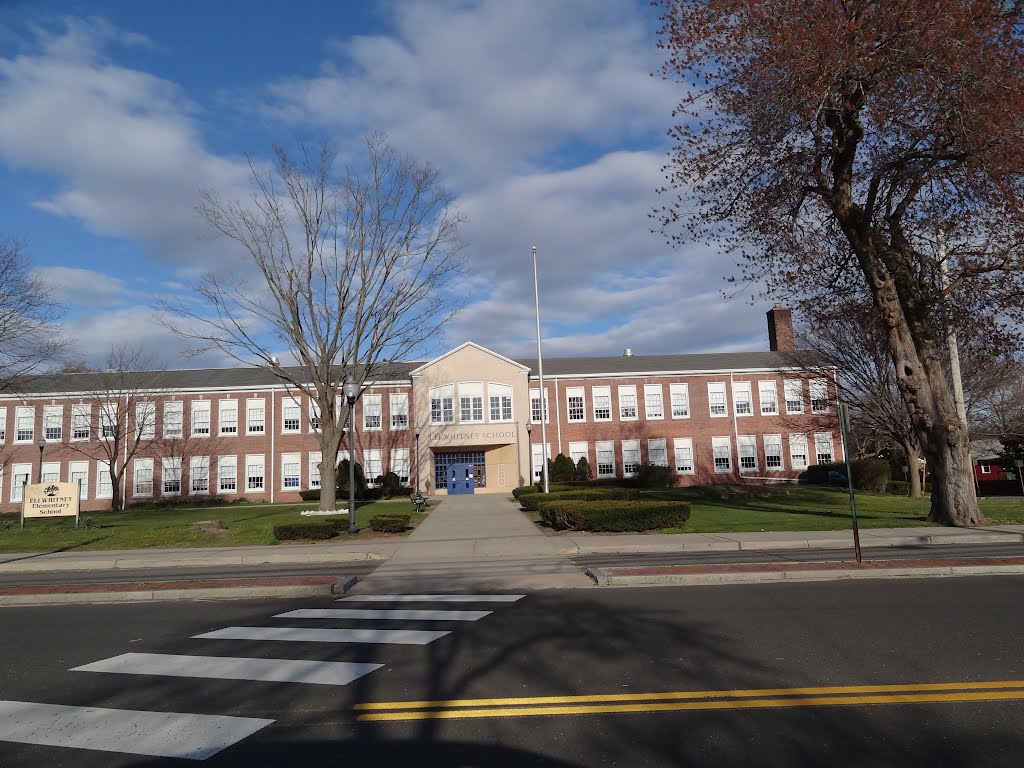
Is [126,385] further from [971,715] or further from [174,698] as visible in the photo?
[971,715]

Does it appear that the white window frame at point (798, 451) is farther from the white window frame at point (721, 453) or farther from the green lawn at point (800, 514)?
the green lawn at point (800, 514)

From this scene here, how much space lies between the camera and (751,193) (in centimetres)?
1841

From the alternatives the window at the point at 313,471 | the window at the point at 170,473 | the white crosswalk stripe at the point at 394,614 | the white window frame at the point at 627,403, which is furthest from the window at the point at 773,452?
the white crosswalk stripe at the point at 394,614

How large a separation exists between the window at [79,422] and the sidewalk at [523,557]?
31.5 meters

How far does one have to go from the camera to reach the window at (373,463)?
4634 centimetres

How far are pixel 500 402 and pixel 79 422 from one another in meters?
27.6

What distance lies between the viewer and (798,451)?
47.7 meters

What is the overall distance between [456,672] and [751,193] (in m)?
16.1

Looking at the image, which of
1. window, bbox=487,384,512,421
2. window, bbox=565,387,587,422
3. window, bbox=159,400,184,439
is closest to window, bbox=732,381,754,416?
window, bbox=565,387,587,422

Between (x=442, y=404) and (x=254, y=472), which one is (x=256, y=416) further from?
(x=442, y=404)

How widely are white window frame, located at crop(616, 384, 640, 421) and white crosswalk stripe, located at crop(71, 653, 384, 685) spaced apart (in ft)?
139

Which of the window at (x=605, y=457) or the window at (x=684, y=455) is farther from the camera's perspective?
the window at (x=684, y=455)

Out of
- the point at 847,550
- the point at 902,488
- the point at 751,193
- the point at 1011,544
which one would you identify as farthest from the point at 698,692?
the point at 902,488

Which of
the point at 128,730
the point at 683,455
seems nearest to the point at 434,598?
the point at 128,730
